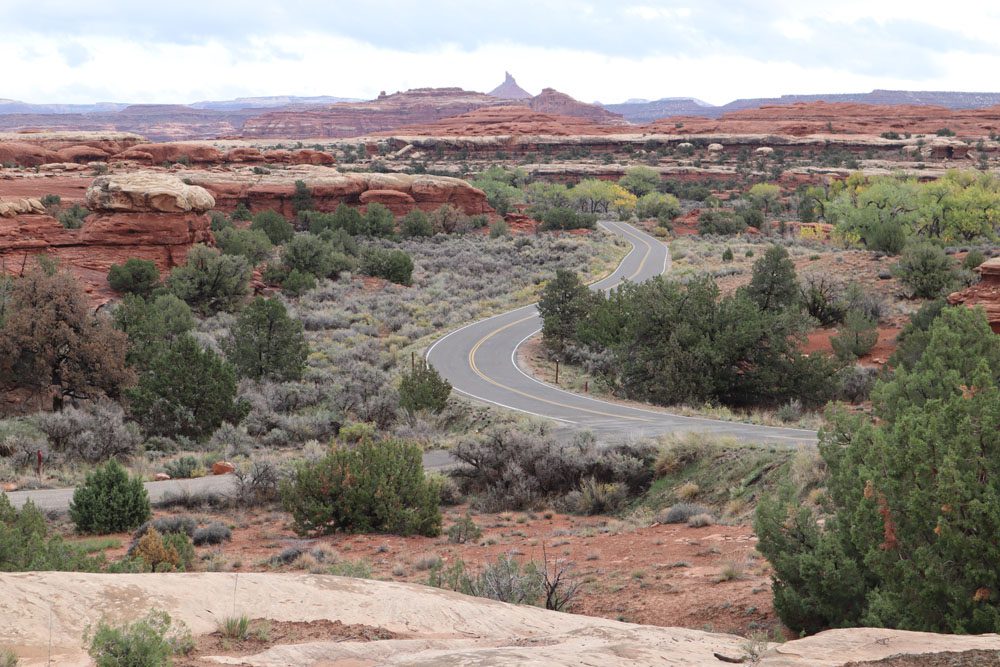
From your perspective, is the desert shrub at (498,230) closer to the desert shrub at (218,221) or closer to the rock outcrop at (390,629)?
the desert shrub at (218,221)

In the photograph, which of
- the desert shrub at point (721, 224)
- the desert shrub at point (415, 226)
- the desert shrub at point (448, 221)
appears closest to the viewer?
the desert shrub at point (415, 226)

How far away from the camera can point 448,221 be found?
69938mm

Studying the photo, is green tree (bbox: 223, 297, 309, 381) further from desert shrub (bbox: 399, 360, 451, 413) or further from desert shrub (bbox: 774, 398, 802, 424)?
desert shrub (bbox: 774, 398, 802, 424)

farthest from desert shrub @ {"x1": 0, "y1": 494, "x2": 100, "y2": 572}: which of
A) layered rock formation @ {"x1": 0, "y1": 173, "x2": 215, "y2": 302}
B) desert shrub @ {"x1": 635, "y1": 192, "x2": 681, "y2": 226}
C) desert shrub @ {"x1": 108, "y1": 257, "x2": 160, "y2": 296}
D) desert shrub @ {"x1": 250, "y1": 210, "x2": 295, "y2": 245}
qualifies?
desert shrub @ {"x1": 635, "y1": 192, "x2": 681, "y2": 226}

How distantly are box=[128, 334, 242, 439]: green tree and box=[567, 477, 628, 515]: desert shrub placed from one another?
1150 centimetres

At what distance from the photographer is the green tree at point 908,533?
7.08m

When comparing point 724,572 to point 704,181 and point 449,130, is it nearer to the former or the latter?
point 704,181

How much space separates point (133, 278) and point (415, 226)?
28552 mm

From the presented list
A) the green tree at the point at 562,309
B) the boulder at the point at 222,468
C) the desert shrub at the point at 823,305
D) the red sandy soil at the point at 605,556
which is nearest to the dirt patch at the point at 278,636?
the red sandy soil at the point at 605,556

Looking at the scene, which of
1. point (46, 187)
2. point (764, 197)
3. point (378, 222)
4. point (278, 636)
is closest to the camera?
point (278, 636)

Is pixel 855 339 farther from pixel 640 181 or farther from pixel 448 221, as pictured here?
pixel 640 181

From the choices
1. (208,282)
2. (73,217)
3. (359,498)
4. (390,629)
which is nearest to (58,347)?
(359,498)

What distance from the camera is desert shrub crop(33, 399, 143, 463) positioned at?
69.1 feet

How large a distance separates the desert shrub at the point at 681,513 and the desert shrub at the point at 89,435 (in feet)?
44.1
